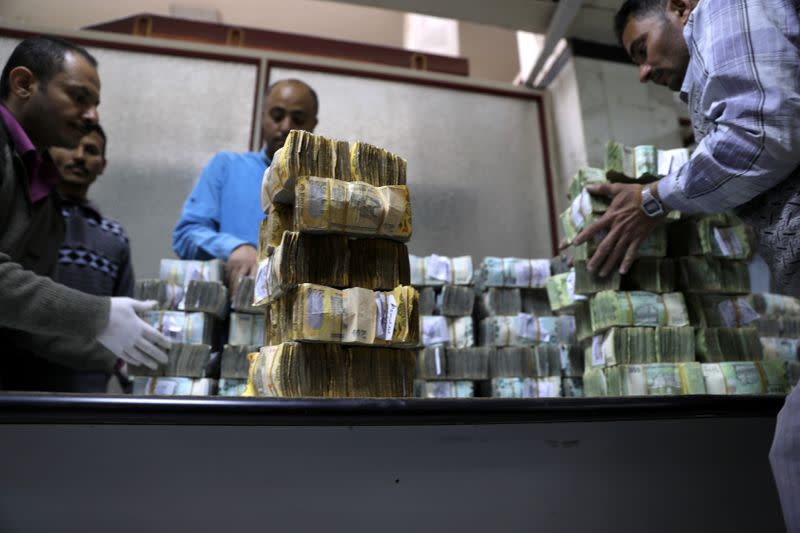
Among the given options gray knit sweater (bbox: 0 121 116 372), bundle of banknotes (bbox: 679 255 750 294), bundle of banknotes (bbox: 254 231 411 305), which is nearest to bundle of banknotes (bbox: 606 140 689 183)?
bundle of banknotes (bbox: 679 255 750 294)

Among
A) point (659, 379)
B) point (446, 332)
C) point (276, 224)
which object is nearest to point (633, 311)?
point (659, 379)

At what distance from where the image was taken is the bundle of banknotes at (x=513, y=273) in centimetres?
254

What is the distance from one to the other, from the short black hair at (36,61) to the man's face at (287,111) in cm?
106

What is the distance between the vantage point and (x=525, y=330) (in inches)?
97.4

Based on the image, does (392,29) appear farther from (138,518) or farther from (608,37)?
(138,518)

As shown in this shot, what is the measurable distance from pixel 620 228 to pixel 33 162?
1.95m

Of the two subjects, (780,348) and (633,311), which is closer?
(633,311)

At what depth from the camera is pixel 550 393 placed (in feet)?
7.69

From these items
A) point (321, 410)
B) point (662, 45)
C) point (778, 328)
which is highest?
point (662, 45)

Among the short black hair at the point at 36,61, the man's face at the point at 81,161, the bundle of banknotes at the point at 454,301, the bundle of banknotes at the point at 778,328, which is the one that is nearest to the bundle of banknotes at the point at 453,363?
the bundle of banknotes at the point at 454,301

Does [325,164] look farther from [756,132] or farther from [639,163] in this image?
[639,163]

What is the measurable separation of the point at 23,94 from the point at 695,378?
241cm

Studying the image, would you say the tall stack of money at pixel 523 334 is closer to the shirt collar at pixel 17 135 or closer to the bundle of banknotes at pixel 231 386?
the bundle of banknotes at pixel 231 386

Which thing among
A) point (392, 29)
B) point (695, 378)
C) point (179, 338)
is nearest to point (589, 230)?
point (695, 378)
